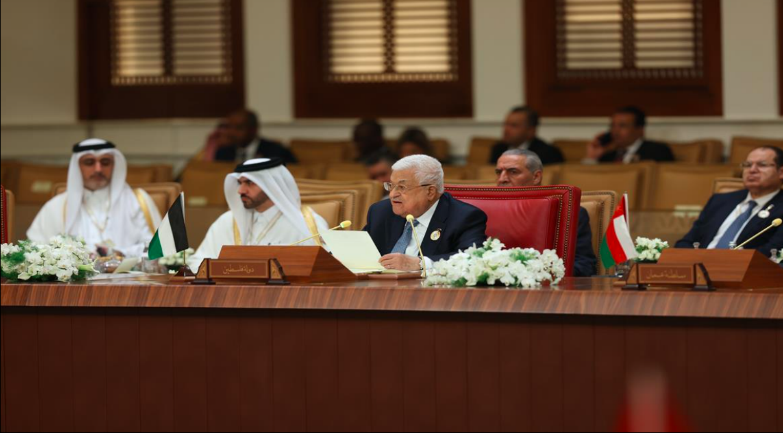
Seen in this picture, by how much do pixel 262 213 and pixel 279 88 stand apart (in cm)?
546

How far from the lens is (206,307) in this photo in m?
3.83

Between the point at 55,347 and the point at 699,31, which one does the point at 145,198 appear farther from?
the point at 699,31

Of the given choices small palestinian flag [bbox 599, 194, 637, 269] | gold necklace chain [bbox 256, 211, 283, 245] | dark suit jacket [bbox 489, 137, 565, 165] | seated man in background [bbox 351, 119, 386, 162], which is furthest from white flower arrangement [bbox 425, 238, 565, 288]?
seated man in background [bbox 351, 119, 386, 162]

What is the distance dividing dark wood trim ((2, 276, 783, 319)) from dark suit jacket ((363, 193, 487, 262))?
91 centimetres

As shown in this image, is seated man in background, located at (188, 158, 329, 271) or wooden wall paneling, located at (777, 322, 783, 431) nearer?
wooden wall paneling, located at (777, 322, 783, 431)

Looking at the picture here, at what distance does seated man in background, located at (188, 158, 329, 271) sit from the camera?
5.60 metres

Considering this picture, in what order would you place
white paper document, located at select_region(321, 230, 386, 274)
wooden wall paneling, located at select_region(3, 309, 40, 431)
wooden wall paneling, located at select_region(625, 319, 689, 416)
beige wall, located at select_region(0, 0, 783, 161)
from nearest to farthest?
wooden wall paneling, located at select_region(625, 319, 689, 416) < wooden wall paneling, located at select_region(3, 309, 40, 431) < white paper document, located at select_region(321, 230, 386, 274) < beige wall, located at select_region(0, 0, 783, 161)

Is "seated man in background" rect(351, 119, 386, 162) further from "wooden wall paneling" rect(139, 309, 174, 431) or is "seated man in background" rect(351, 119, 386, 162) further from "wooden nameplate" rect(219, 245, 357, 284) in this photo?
"wooden wall paneling" rect(139, 309, 174, 431)

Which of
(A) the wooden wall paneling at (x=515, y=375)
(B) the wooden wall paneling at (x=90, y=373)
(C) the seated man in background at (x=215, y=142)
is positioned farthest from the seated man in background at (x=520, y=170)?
(C) the seated man in background at (x=215, y=142)

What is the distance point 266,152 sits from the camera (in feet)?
32.0

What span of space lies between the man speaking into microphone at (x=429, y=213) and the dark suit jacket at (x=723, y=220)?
4.68ft

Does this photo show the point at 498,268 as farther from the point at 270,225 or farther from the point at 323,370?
the point at 270,225

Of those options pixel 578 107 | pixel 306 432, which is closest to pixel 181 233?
pixel 306 432

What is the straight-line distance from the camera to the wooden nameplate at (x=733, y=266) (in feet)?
11.6
